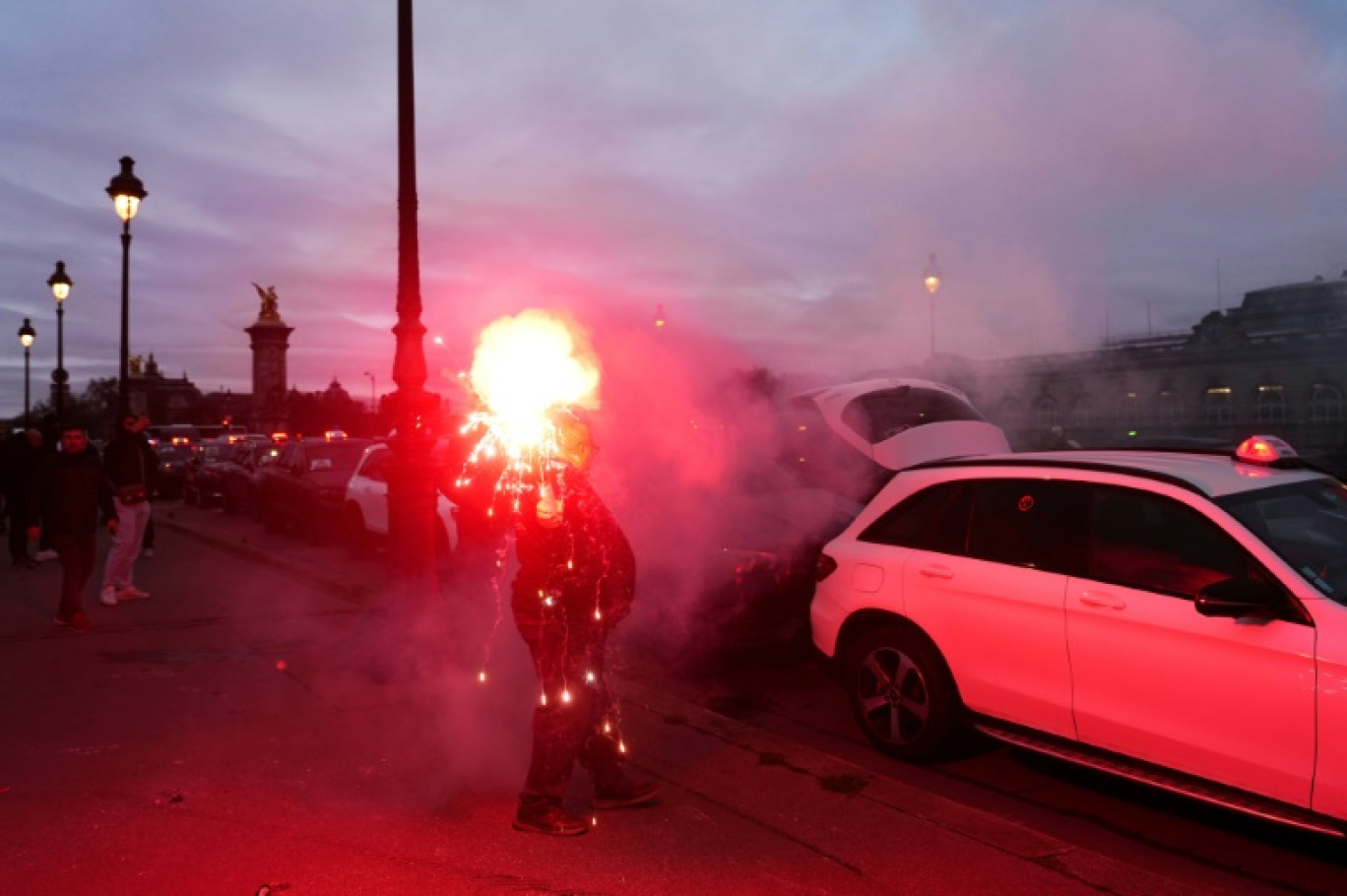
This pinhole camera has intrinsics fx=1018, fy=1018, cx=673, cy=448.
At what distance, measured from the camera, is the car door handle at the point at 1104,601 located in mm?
4211

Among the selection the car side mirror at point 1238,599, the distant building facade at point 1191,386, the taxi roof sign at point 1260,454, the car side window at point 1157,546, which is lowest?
the car side mirror at point 1238,599

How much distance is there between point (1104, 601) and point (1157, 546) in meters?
Result: 0.34

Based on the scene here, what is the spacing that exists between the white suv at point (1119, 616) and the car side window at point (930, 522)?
1 cm

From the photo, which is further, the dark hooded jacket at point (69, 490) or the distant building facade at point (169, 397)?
the distant building facade at point (169, 397)

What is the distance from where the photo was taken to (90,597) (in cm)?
1048

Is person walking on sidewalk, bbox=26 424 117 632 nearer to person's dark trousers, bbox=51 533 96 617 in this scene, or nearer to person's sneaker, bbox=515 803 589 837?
person's dark trousers, bbox=51 533 96 617

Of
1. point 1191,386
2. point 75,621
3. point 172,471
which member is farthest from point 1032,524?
point 172,471

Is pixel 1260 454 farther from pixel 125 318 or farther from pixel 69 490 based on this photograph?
pixel 125 318

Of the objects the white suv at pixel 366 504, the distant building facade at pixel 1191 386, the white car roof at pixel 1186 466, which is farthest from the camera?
the distant building facade at pixel 1191 386

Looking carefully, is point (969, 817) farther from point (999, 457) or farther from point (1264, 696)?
point (999, 457)

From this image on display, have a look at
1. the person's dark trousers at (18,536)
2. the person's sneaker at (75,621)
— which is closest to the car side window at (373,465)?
the person's dark trousers at (18,536)

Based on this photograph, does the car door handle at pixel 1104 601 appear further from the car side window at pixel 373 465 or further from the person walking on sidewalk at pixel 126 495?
the car side window at pixel 373 465

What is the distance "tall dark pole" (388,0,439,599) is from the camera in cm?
705

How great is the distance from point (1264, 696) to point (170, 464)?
30.4 meters
